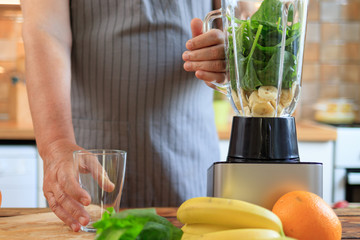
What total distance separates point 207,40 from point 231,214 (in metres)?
0.37

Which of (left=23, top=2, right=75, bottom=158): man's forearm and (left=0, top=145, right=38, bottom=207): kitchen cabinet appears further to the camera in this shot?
(left=0, top=145, right=38, bottom=207): kitchen cabinet

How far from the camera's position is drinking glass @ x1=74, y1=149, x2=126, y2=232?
0.66 meters

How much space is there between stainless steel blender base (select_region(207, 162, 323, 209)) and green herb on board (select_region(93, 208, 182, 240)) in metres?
0.15

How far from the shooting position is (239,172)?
2.20ft

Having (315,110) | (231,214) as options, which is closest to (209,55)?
(231,214)

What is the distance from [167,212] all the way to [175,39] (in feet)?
1.34

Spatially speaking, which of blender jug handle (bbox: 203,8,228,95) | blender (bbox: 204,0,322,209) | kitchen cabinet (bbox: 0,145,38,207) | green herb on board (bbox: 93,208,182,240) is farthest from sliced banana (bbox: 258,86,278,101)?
kitchen cabinet (bbox: 0,145,38,207)

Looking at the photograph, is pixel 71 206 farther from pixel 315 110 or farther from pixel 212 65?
pixel 315 110

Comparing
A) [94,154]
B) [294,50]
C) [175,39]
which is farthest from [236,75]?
[175,39]

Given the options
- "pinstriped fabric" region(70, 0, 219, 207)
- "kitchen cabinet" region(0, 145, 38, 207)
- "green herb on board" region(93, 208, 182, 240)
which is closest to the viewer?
"green herb on board" region(93, 208, 182, 240)

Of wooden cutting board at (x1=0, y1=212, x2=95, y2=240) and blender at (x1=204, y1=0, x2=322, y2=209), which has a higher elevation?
blender at (x1=204, y1=0, x2=322, y2=209)

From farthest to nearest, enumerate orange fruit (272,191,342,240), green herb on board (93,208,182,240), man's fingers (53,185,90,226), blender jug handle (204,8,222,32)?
blender jug handle (204,8,222,32) < man's fingers (53,185,90,226) < orange fruit (272,191,342,240) < green herb on board (93,208,182,240)

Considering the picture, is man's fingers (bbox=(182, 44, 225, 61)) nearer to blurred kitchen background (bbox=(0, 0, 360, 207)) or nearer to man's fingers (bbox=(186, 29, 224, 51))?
man's fingers (bbox=(186, 29, 224, 51))

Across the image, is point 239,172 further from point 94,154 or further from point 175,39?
point 175,39
